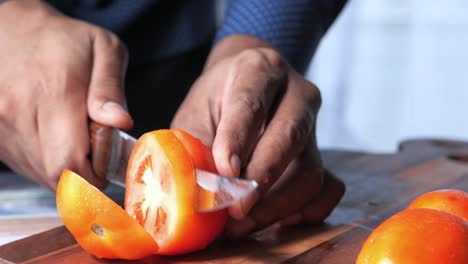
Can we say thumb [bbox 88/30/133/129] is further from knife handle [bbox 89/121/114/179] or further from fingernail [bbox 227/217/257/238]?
fingernail [bbox 227/217/257/238]

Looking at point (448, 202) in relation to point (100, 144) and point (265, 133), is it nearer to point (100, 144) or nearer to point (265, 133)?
point (265, 133)

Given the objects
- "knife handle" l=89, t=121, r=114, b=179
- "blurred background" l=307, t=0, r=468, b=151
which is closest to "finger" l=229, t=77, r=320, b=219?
"knife handle" l=89, t=121, r=114, b=179

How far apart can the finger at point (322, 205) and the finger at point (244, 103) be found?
155mm

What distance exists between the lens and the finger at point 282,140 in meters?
0.95

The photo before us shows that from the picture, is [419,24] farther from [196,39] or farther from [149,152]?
[149,152]

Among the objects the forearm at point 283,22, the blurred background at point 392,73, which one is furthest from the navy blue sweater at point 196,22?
the blurred background at point 392,73

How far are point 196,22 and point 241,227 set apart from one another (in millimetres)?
720

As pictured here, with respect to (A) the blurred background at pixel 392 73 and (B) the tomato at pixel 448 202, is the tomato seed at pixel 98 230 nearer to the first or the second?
(B) the tomato at pixel 448 202

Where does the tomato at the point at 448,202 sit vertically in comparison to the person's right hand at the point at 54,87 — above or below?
above

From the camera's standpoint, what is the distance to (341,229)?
42.3 inches

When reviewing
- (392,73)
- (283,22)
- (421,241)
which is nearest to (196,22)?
(283,22)

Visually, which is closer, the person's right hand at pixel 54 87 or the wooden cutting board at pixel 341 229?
the wooden cutting board at pixel 341 229

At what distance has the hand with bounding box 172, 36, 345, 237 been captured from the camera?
955mm

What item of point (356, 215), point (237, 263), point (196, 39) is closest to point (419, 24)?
point (196, 39)
